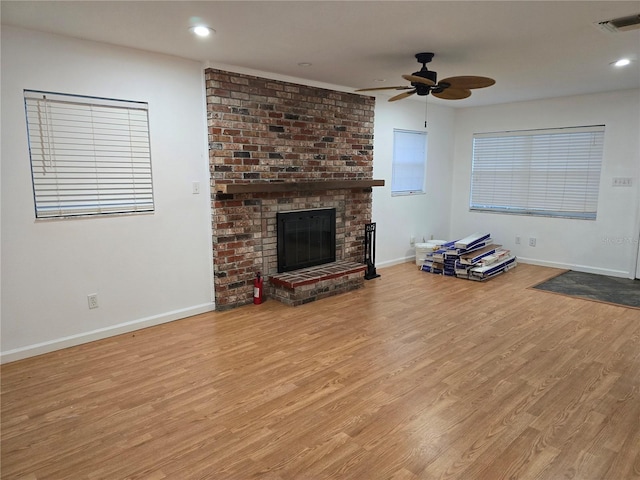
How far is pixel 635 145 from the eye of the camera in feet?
16.7

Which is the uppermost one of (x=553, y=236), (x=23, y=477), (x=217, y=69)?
(x=217, y=69)

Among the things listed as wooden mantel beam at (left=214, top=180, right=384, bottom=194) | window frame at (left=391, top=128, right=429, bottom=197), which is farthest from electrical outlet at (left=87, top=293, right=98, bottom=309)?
window frame at (left=391, top=128, right=429, bottom=197)

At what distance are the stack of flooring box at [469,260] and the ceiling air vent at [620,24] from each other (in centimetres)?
295

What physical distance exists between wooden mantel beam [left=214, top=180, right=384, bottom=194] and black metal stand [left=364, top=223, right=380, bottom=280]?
1.81ft

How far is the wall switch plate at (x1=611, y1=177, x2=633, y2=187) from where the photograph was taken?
16.9 ft

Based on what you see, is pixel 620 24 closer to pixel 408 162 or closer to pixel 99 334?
pixel 408 162

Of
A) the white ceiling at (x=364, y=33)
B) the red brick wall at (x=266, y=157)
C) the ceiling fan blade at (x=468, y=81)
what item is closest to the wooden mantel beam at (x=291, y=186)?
the red brick wall at (x=266, y=157)

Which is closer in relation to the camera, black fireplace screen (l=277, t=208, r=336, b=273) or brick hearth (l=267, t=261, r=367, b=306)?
brick hearth (l=267, t=261, r=367, b=306)

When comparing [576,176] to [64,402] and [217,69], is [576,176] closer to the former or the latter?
[217,69]

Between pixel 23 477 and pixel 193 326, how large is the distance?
6.03 feet

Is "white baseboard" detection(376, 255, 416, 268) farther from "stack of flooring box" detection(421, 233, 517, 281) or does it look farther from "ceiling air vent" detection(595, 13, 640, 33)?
"ceiling air vent" detection(595, 13, 640, 33)

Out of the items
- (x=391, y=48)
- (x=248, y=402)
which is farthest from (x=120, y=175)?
(x=391, y=48)

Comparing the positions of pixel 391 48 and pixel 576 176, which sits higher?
pixel 391 48

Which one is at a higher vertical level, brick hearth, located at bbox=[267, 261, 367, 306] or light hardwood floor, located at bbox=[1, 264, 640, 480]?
brick hearth, located at bbox=[267, 261, 367, 306]
